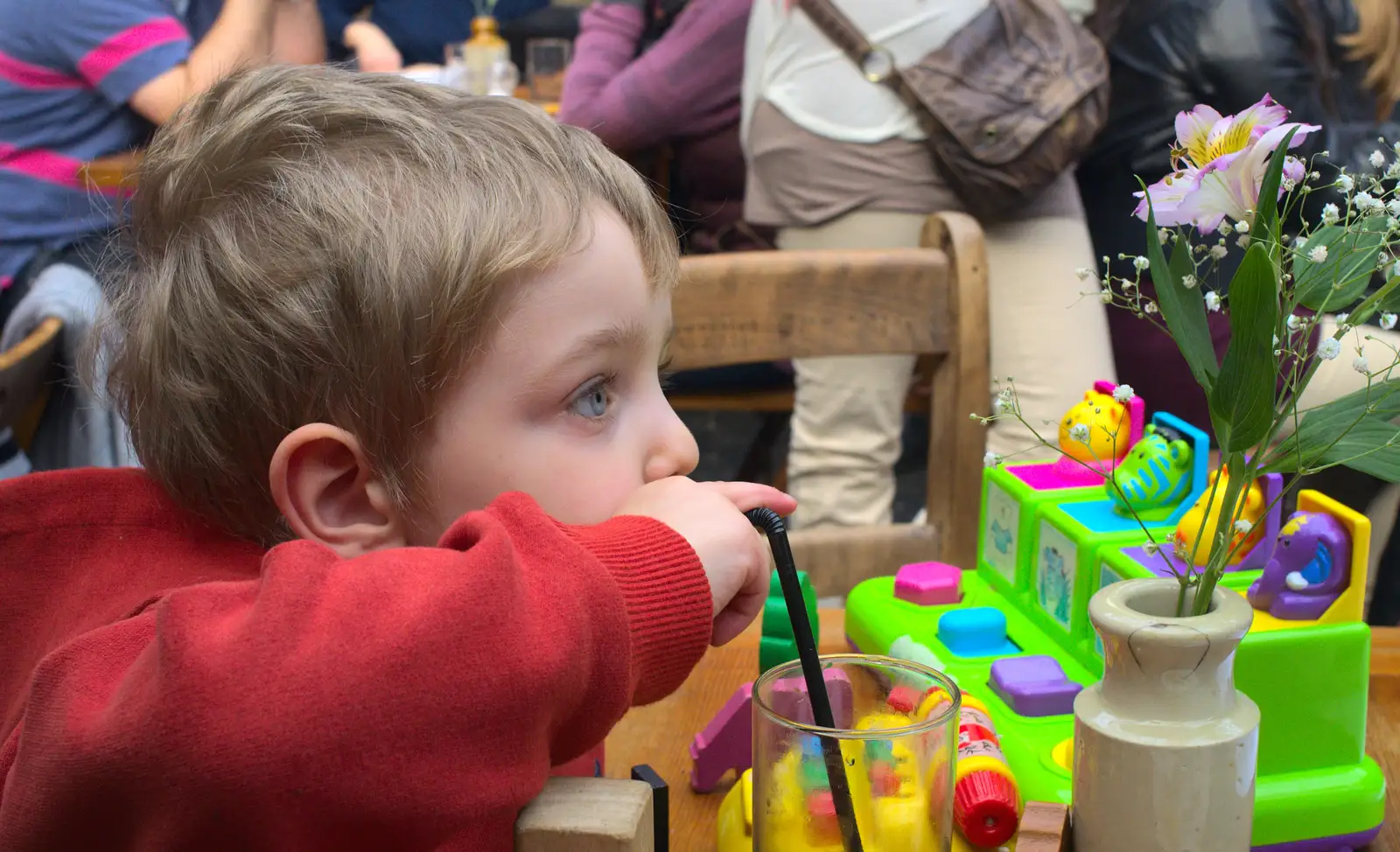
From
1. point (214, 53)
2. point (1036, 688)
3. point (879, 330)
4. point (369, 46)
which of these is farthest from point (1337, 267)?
point (369, 46)

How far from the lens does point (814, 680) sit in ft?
1.85

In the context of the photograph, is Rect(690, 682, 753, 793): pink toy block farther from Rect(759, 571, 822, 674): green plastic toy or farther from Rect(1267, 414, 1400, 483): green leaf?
Rect(1267, 414, 1400, 483): green leaf

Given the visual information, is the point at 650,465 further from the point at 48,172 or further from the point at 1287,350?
the point at 48,172

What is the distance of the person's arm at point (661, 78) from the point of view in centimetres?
220

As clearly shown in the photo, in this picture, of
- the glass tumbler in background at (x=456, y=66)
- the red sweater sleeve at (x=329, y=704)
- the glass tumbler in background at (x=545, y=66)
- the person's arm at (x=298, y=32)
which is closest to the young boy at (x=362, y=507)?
the red sweater sleeve at (x=329, y=704)

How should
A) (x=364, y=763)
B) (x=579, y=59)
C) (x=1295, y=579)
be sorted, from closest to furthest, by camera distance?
(x=364, y=763)
(x=1295, y=579)
(x=579, y=59)

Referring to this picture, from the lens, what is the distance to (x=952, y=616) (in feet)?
2.81

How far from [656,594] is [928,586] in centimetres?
40

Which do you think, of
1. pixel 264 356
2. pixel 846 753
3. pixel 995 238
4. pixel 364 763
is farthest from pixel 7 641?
pixel 995 238

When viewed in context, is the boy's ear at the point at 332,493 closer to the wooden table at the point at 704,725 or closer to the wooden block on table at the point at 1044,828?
the wooden table at the point at 704,725

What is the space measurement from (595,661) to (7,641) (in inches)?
15.1

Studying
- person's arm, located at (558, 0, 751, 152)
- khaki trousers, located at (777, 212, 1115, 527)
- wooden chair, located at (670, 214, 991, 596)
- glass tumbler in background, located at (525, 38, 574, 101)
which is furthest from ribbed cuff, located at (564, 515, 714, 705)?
glass tumbler in background, located at (525, 38, 574, 101)

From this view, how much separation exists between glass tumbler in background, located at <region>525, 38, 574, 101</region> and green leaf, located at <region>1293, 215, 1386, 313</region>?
2862 millimetres

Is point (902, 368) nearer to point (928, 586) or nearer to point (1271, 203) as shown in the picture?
point (928, 586)
